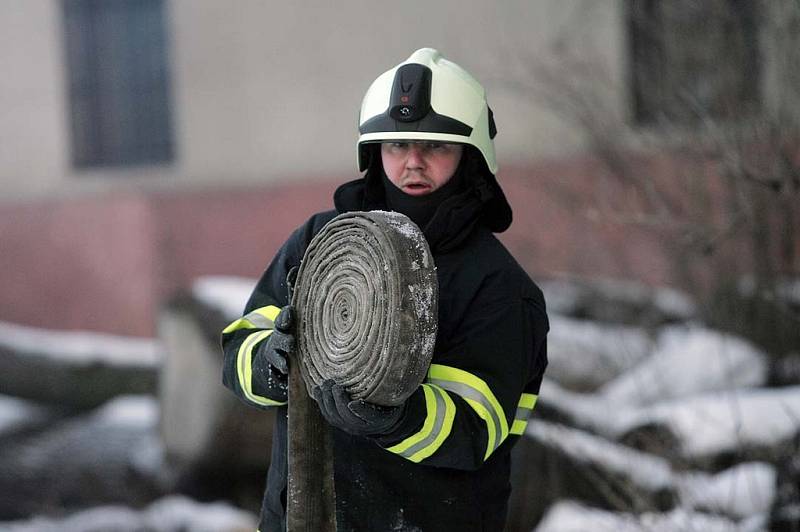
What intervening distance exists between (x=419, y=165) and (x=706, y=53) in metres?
3.57

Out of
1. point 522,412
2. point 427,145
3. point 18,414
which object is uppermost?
point 427,145

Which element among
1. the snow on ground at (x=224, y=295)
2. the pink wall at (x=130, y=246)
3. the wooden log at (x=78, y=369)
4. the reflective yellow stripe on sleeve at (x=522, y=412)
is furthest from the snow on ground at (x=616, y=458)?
the wooden log at (x=78, y=369)

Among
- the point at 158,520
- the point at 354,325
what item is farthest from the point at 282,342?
the point at 158,520

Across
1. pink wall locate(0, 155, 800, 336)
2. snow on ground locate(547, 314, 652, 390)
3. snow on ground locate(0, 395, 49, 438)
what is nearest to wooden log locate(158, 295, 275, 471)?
snow on ground locate(547, 314, 652, 390)

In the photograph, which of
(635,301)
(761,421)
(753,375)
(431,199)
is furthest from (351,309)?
(635,301)

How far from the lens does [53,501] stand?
610 centimetres

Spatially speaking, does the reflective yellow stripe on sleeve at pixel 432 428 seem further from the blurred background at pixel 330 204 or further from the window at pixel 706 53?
the window at pixel 706 53

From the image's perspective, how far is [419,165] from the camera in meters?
2.14

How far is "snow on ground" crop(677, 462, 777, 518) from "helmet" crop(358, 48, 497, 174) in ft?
5.80

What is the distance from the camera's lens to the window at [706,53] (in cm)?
500

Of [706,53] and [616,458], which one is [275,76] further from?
[616,458]

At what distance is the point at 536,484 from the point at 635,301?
2.00m

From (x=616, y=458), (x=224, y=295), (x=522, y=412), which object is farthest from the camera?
(x=224, y=295)

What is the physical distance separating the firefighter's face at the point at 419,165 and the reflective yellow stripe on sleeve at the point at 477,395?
397mm
